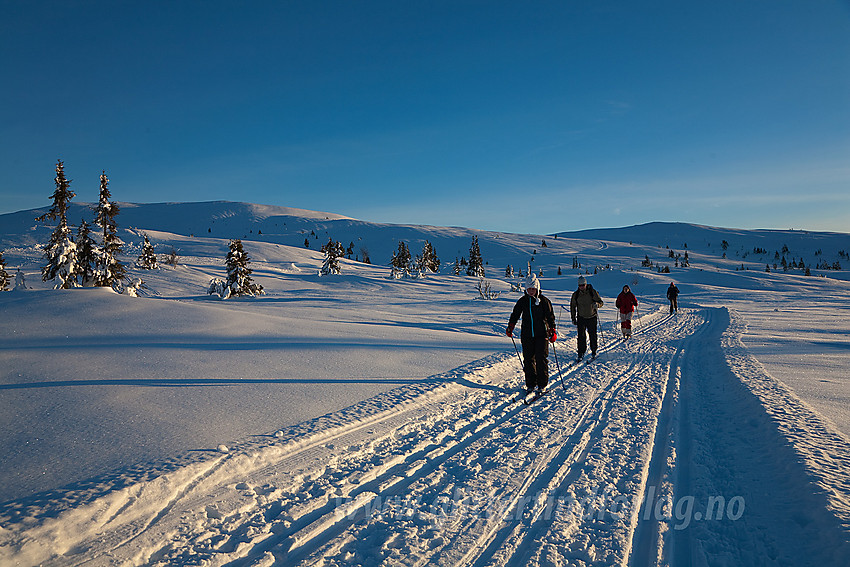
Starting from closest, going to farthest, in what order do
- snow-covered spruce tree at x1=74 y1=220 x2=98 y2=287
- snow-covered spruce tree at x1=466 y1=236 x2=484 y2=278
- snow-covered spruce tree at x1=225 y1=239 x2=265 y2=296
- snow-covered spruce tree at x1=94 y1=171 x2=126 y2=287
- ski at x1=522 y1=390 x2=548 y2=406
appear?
1. ski at x1=522 y1=390 x2=548 y2=406
2. snow-covered spruce tree at x1=74 y1=220 x2=98 y2=287
3. snow-covered spruce tree at x1=94 y1=171 x2=126 y2=287
4. snow-covered spruce tree at x1=225 y1=239 x2=265 y2=296
5. snow-covered spruce tree at x1=466 y1=236 x2=484 y2=278

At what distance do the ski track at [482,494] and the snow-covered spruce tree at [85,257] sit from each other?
18114mm

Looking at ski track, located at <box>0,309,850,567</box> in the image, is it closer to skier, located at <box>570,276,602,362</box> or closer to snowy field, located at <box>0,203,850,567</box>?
snowy field, located at <box>0,203,850,567</box>

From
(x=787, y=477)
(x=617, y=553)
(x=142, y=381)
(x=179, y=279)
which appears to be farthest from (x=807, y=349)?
(x=179, y=279)

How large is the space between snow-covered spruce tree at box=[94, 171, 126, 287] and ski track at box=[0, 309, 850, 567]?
1805cm

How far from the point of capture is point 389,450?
490 cm

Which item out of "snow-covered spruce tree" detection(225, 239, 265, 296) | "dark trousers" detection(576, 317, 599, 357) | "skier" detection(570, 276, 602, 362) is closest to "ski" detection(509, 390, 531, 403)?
"skier" detection(570, 276, 602, 362)

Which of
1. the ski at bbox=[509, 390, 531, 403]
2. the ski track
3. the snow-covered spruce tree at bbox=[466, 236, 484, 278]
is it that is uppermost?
the snow-covered spruce tree at bbox=[466, 236, 484, 278]

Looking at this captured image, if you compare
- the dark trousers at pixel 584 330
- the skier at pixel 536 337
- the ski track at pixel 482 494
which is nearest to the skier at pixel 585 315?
the dark trousers at pixel 584 330

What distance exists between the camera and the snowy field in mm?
3213

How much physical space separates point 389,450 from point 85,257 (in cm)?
1954

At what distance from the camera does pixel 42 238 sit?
2333 inches

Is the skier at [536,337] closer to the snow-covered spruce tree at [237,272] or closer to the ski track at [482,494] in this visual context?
the ski track at [482,494]

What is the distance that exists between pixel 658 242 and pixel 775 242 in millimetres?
39988

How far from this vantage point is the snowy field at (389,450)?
10.5 feet
